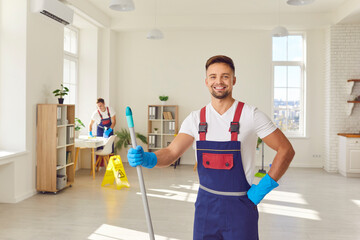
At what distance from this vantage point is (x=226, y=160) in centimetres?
175

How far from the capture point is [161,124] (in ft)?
26.3

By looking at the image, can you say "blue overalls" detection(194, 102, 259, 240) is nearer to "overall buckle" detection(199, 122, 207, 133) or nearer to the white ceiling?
"overall buckle" detection(199, 122, 207, 133)

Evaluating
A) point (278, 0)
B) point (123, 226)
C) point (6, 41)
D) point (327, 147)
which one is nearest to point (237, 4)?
point (278, 0)

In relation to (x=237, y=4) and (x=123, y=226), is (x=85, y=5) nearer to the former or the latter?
(x=237, y=4)

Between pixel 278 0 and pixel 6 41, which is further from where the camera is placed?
pixel 278 0

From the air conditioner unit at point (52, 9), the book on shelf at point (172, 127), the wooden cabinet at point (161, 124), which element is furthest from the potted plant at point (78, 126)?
the air conditioner unit at point (52, 9)

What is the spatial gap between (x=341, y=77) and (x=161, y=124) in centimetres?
420

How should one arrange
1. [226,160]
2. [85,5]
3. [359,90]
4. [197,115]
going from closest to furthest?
[226,160] → [197,115] → [85,5] → [359,90]

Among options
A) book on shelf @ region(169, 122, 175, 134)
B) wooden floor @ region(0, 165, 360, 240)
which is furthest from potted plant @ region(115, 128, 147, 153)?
wooden floor @ region(0, 165, 360, 240)

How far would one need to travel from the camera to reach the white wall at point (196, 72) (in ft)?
26.3

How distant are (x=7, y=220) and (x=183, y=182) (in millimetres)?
3109

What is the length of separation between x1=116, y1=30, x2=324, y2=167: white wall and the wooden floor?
2270 millimetres

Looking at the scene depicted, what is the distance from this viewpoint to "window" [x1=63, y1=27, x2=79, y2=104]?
7.23m

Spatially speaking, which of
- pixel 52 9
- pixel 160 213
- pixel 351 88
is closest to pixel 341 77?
pixel 351 88
